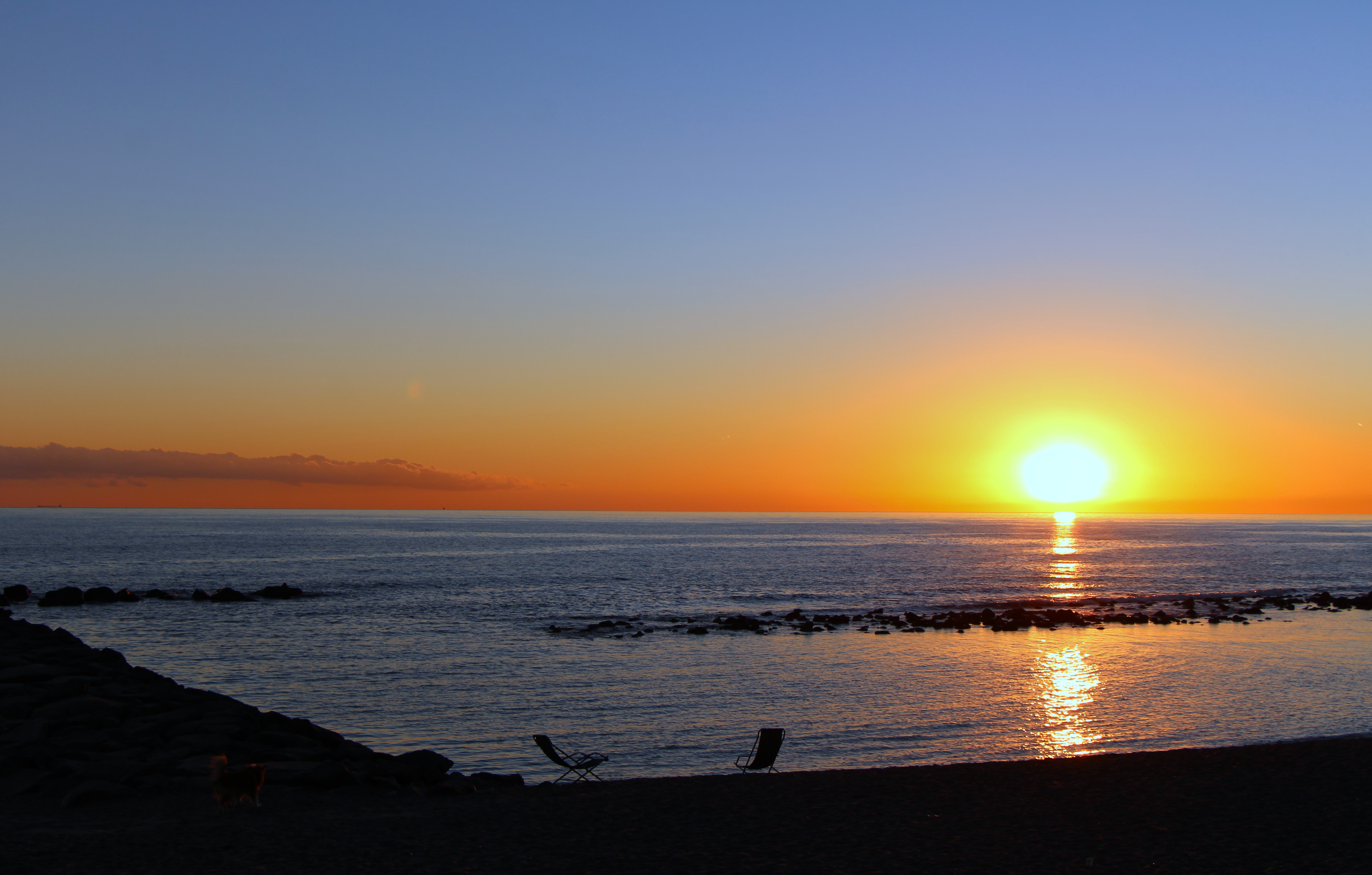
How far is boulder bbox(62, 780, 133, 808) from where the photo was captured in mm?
12891

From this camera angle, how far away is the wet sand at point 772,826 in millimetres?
10602

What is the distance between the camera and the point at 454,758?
19062 millimetres

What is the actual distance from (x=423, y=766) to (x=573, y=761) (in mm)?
3213

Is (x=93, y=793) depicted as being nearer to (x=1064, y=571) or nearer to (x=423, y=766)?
(x=423, y=766)

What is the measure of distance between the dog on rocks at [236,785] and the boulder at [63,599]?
48243 millimetres

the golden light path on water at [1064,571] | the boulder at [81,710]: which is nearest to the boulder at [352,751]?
the boulder at [81,710]

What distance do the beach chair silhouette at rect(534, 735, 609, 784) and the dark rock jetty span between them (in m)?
22.5

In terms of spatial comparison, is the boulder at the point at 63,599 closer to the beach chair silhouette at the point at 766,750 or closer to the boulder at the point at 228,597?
the boulder at the point at 228,597

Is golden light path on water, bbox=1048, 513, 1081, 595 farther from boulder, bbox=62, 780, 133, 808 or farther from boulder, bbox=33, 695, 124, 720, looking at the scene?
boulder, bbox=62, 780, 133, 808

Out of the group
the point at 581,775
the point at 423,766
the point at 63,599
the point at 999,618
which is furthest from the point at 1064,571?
the point at 423,766

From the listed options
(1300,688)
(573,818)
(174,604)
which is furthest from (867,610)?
(573,818)

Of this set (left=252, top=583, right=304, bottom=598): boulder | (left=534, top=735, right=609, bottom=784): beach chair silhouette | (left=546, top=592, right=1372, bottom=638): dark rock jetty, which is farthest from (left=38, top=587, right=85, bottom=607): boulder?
(left=534, top=735, right=609, bottom=784): beach chair silhouette

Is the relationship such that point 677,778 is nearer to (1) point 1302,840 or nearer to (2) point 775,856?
(2) point 775,856

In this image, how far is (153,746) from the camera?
1752 centimetres
